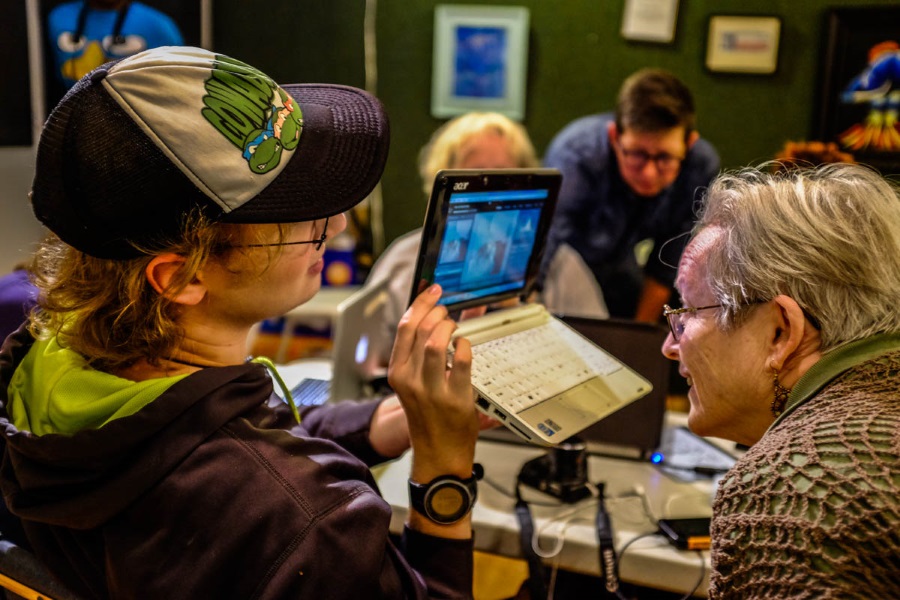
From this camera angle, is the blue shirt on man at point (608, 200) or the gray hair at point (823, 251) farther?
the blue shirt on man at point (608, 200)

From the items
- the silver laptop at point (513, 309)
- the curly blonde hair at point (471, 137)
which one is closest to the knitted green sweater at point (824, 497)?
the silver laptop at point (513, 309)

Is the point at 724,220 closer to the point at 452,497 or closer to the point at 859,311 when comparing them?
the point at 859,311

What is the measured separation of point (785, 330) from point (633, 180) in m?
1.73

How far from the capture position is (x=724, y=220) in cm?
99

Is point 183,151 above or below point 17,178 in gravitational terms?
above

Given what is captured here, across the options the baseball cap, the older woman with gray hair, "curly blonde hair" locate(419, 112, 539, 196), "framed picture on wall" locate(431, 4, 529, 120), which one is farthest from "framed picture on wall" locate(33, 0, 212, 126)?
the older woman with gray hair

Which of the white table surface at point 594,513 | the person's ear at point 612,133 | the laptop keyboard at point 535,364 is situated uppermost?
the person's ear at point 612,133

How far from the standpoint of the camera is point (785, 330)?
2.98ft

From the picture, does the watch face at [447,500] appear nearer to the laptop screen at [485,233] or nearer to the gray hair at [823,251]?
the laptop screen at [485,233]

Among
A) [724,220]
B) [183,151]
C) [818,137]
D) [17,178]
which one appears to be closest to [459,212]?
[724,220]

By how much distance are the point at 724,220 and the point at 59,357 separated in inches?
33.2

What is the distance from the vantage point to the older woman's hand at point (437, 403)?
38.3 inches

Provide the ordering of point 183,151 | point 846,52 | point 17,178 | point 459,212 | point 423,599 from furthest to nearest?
point 846,52, point 17,178, point 459,212, point 423,599, point 183,151

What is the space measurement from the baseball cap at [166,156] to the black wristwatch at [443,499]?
369mm
